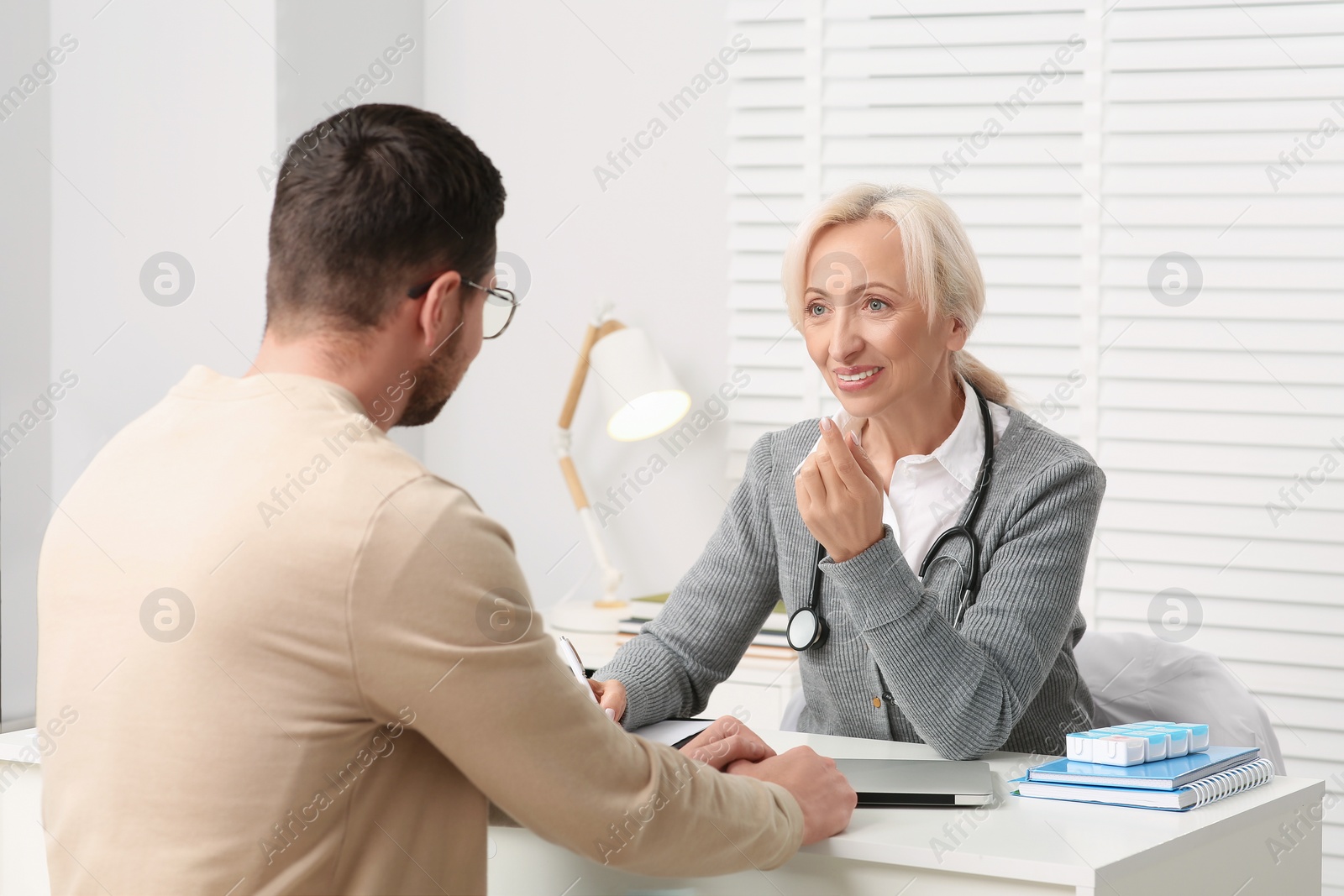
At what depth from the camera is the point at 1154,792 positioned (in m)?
1.41

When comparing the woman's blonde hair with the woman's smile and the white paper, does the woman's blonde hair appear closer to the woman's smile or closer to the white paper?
the woman's smile

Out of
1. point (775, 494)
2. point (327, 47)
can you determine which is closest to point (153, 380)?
point (327, 47)

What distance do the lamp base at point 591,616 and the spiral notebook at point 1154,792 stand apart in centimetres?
172

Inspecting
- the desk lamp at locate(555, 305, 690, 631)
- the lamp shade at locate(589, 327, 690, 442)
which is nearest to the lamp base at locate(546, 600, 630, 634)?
the desk lamp at locate(555, 305, 690, 631)

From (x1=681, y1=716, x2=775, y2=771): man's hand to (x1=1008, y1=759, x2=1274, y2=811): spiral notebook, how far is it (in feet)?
0.95

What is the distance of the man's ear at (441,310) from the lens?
4.16 ft

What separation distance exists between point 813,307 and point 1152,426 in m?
1.28

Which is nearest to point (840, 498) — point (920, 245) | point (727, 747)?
point (727, 747)

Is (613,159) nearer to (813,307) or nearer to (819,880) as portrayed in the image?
(813,307)

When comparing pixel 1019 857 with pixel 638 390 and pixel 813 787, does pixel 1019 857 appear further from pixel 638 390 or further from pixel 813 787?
pixel 638 390

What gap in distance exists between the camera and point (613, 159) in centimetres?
347

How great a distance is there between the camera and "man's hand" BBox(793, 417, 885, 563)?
1.60 metres

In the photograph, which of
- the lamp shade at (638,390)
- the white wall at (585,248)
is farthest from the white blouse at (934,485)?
the white wall at (585,248)

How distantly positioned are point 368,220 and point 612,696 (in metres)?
0.81
